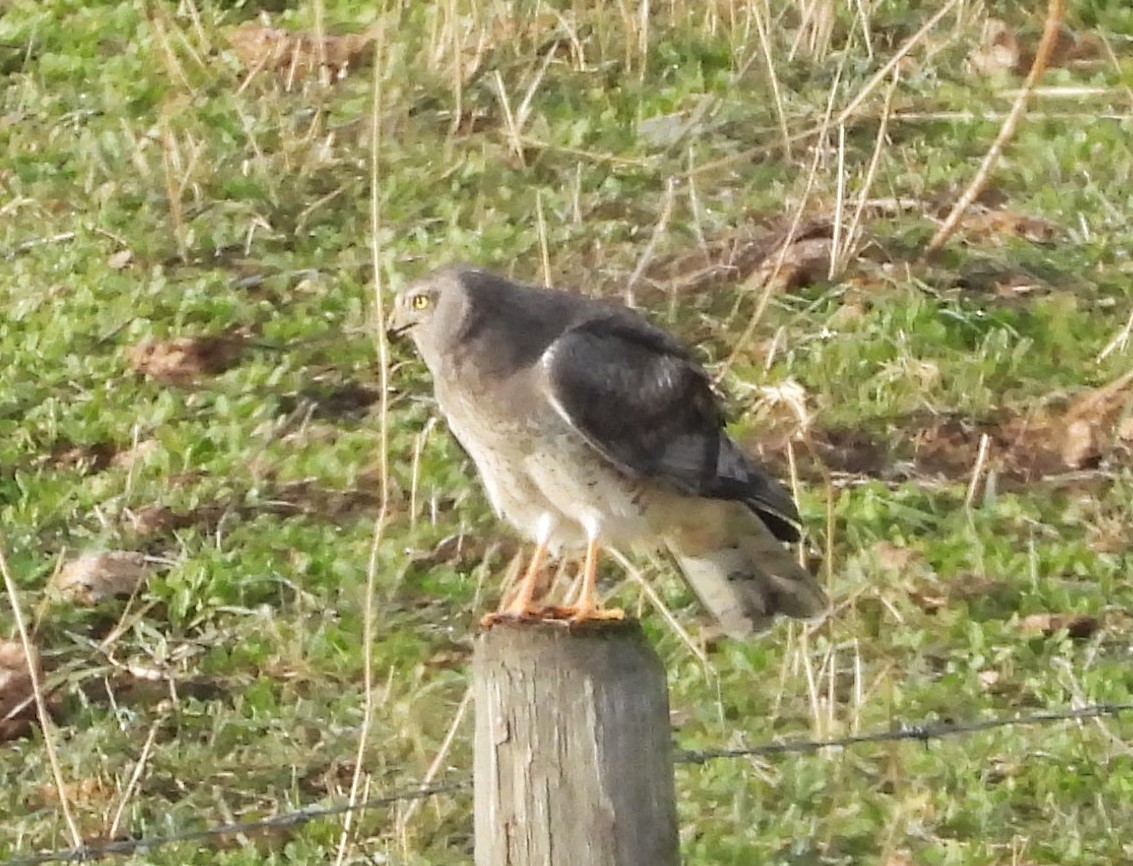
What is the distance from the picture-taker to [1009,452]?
22.4ft

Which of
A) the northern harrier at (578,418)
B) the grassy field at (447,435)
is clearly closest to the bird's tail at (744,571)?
the northern harrier at (578,418)

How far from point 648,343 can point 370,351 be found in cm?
324

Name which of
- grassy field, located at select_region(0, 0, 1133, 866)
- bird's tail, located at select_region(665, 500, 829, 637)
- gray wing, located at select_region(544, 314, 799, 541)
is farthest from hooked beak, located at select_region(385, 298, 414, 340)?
bird's tail, located at select_region(665, 500, 829, 637)

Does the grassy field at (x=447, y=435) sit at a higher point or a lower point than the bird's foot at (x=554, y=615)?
lower

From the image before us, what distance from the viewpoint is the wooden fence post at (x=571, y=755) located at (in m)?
2.89

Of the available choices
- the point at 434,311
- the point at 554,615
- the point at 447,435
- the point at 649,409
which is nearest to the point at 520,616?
the point at 554,615

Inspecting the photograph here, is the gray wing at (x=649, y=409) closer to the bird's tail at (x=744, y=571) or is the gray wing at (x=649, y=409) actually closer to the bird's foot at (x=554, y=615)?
the bird's tail at (x=744, y=571)

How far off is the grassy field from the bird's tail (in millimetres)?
329

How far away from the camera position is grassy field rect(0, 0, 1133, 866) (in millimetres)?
5164

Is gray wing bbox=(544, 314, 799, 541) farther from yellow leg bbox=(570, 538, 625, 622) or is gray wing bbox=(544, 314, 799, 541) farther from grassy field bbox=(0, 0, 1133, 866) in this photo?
grassy field bbox=(0, 0, 1133, 866)

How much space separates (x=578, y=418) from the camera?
13.6ft

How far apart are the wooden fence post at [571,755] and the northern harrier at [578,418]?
1.07m

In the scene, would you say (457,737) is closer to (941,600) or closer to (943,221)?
(941,600)

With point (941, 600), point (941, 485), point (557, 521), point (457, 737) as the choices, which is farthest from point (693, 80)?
point (557, 521)
